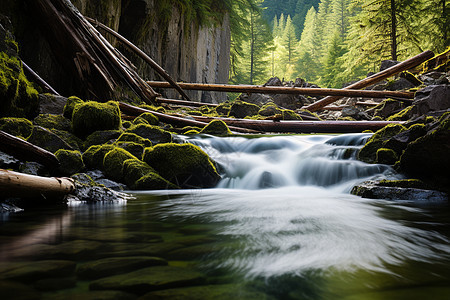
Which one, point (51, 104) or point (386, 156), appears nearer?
point (386, 156)

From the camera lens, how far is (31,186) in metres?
3.12

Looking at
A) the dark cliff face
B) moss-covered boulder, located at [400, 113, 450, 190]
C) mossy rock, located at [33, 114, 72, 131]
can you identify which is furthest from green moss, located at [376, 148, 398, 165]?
the dark cliff face

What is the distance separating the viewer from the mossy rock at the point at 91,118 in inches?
253

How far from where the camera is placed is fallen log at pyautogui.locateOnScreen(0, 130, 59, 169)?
3537 mm

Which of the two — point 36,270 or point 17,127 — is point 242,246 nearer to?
point 36,270

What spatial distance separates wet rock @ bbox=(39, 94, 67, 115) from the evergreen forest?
1976cm

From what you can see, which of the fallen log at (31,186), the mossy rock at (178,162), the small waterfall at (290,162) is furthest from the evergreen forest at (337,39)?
the fallen log at (31,186)

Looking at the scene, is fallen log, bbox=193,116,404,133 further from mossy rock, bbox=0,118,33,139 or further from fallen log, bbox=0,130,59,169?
fallen log, bbox=0,130,59,169

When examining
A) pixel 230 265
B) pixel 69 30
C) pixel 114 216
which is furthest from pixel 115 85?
pixel 230 265

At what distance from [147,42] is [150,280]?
1396 cm

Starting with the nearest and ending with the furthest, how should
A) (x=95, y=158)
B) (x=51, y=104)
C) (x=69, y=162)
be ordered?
1. (x=69, y=162)
2. (x=95, y=158)
3. (x=51, y=104)

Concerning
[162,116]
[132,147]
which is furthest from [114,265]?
[162,116]

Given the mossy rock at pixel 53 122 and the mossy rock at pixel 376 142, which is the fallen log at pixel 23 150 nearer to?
the mossy rock at pixel 53 122

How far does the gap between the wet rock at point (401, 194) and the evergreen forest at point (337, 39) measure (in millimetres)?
18549
